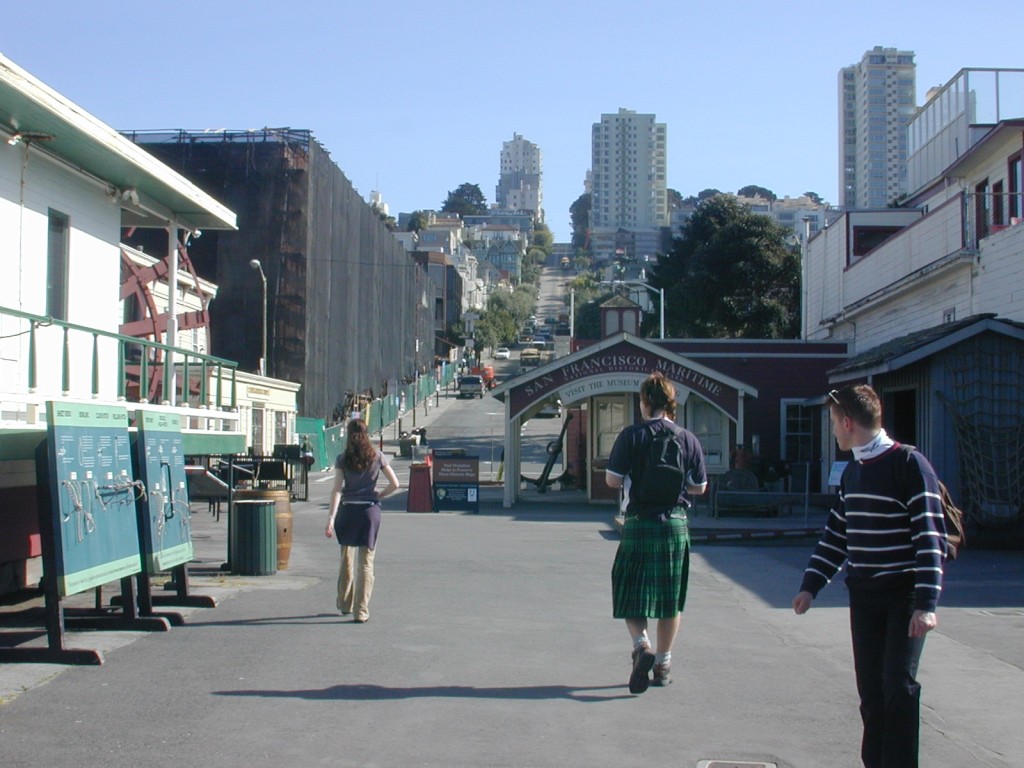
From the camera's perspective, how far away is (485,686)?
302 inches

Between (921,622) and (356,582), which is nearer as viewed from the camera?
(921,622)

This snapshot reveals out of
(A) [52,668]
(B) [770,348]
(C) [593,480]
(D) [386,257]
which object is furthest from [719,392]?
(D) [386,257]

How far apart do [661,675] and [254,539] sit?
7036 millimetres

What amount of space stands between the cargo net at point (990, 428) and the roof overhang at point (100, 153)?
11284 mm

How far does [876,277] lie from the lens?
97.8 ft

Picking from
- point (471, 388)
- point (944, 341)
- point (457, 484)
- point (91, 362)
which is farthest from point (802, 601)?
point (471, 388)

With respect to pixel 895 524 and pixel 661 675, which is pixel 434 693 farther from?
pixel 895 524

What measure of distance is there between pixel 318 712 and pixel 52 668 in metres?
2.23

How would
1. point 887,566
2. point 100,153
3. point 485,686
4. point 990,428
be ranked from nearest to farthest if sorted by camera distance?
point 887,566 < point 485,686 < point 100,153 < point 990,428

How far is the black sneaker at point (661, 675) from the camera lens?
7.67 m

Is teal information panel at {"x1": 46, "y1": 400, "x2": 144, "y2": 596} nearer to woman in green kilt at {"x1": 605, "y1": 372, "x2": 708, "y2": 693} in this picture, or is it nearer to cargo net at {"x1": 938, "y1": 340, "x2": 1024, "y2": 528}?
woman in green kilt at {"x1": 605, "y1": 372, "x2": 708, "y2": 693}

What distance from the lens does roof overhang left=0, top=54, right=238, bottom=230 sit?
10047mm

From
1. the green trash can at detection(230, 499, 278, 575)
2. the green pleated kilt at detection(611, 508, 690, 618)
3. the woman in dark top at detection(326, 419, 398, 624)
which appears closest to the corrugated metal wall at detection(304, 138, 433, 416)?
the green trash can at detection(230, 499, 278, 575)

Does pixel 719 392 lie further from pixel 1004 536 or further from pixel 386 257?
pixel 386 257
